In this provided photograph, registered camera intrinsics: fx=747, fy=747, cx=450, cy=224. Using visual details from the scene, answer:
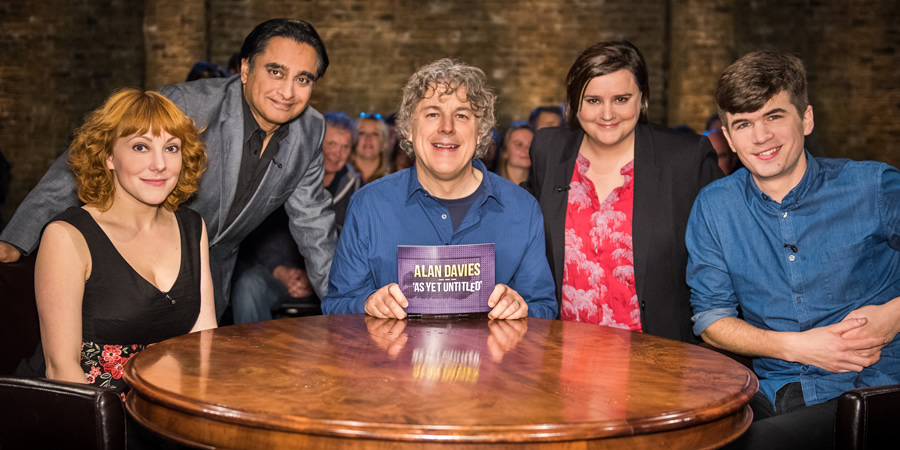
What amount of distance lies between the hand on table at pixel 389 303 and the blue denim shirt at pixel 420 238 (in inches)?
7.1

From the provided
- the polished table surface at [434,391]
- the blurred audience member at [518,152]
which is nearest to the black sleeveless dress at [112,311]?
the polished table surface at [434,391]

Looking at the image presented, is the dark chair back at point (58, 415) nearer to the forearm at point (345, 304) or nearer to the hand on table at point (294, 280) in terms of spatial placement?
the forearm at point (345, 304)

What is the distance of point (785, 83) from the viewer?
234 centimetres

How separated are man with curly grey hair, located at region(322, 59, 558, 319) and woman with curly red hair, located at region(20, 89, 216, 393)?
502 millimetres

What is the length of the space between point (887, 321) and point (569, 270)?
3.45 ft

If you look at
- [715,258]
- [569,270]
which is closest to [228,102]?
[569,270]

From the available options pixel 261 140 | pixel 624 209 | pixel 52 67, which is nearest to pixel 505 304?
pixel 624 209

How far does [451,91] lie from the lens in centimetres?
244

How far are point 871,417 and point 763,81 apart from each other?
1.08 metres

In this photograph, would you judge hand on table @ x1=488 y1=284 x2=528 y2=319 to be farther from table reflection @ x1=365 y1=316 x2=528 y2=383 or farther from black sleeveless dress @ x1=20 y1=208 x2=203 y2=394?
black sleeveless dress @ x1=20 y1=208 x2=203 y2=394

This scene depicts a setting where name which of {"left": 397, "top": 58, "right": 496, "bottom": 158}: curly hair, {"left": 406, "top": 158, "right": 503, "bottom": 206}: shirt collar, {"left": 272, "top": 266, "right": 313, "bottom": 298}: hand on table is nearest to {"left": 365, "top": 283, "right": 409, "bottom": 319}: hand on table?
{"left": 406, "top": 158, "right": 503, "bottom": 206}: shirt collar

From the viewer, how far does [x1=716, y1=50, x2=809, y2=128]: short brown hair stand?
233 centimetres

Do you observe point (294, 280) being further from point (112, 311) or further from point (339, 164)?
point (112, 311)

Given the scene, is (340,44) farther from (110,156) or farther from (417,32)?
(110,156)
